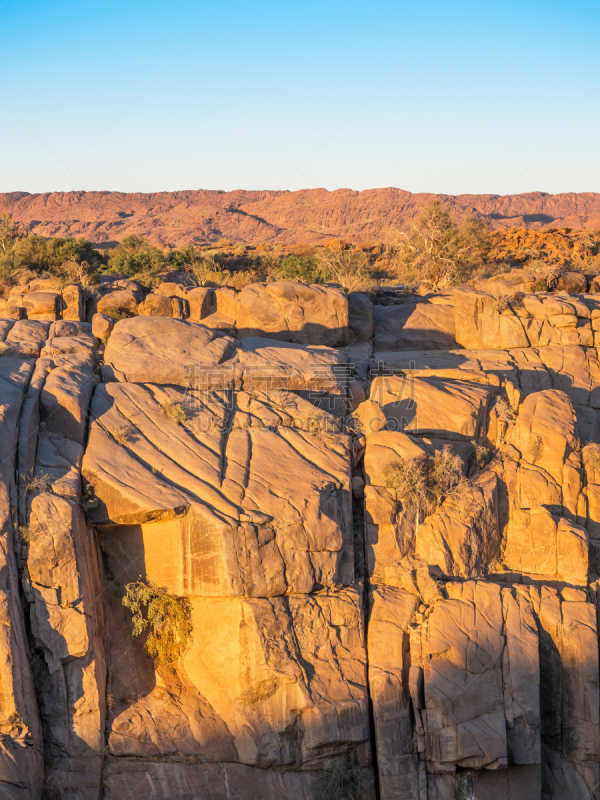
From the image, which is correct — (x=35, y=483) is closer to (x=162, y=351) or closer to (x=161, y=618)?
(x=161, y=618)

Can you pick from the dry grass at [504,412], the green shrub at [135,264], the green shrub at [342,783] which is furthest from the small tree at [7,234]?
the green shrub at [342,783]

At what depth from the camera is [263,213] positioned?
84.9 metres

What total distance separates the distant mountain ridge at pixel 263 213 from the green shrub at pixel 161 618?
58.5m

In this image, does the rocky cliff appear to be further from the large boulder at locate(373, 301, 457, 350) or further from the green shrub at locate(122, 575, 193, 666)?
the large boulder at locate(373, 301, 457, 350)

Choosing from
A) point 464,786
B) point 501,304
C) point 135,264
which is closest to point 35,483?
point 464,786

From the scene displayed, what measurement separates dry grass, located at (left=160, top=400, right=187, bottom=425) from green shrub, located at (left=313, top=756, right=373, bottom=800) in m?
5.90

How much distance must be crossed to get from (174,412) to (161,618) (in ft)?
11.3

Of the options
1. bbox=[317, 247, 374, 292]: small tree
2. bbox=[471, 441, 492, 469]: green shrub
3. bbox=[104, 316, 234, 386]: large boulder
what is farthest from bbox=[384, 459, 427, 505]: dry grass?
bbox=[317, 247, 374, 292]: small tree

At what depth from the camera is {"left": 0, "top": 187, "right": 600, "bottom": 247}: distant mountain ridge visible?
71.7 metres

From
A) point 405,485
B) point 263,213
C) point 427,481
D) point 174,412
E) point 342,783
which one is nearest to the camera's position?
point 342,783

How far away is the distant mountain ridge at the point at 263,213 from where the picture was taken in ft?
235

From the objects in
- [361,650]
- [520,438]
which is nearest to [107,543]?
[361,650]

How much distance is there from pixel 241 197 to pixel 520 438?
8855cm

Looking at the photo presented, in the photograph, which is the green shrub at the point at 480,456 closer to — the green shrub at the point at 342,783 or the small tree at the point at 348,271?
the green shrub at the point at 342,783
